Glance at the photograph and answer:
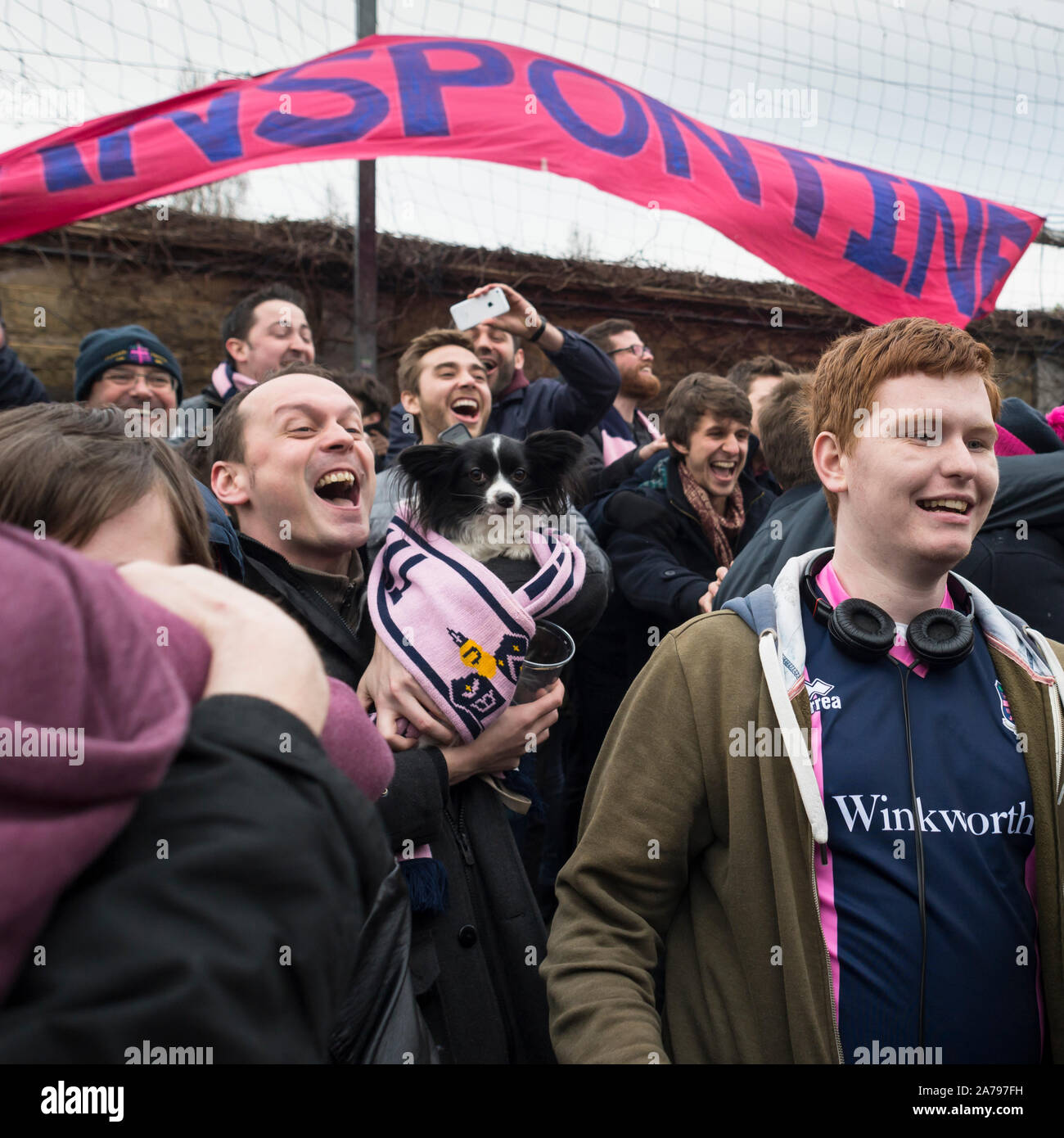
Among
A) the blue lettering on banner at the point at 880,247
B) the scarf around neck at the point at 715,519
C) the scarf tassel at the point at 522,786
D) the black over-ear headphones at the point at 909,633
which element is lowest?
the scarf tassel at the point at 522,786

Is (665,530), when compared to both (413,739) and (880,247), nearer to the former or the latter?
(413,739)

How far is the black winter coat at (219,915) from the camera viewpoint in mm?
745

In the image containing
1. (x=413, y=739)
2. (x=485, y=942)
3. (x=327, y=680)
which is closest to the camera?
(x=327, y=680)

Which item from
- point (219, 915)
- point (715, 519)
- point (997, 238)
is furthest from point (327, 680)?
point (997, 238)

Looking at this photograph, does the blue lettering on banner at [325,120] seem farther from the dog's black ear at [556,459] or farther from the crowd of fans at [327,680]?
the dog's black ear at [556,459]

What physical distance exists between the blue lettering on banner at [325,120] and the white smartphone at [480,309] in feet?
3.52

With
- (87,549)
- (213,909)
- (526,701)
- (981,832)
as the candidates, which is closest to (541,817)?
(526,701)

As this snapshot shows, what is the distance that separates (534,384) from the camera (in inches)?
184

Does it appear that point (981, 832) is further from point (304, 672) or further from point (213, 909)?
point (213, 909)

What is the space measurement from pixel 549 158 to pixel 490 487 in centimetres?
207

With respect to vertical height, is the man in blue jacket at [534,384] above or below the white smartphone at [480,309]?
below

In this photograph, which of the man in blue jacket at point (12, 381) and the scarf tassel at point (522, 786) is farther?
the man in blue jacket at point (12, 381)

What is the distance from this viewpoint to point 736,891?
163cm

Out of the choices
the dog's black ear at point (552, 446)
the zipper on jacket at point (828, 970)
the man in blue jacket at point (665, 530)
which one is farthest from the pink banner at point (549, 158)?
the zipper on jacket at point (828, 970)
